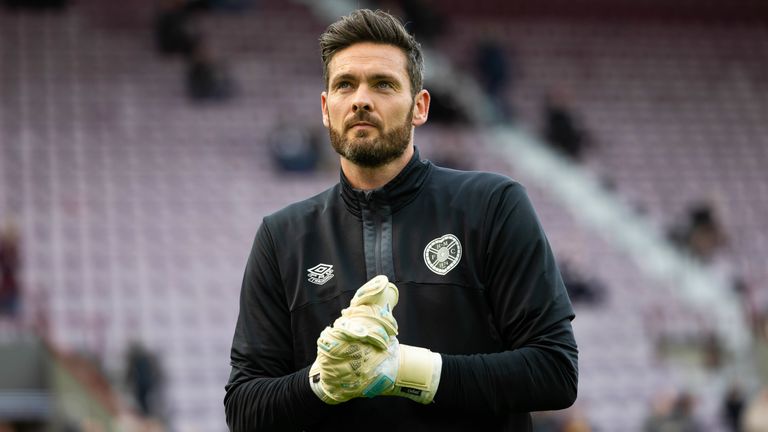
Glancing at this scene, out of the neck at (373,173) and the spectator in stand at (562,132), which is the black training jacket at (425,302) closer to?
the neck at (373,173)

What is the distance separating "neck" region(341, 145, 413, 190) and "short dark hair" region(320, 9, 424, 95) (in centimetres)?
14

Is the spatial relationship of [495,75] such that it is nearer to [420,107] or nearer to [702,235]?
[702,235]

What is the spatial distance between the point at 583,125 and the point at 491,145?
61.4 inches

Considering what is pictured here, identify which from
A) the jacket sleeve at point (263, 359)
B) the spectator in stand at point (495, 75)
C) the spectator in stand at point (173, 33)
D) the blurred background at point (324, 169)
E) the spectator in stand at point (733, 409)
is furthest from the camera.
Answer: the spectator in stand at point (495, 75)

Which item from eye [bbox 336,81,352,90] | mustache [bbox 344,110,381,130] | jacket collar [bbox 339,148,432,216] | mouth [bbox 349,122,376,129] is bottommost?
jacket collar [bbox 339,148,432,216]

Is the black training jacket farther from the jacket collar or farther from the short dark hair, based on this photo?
the short dark hair

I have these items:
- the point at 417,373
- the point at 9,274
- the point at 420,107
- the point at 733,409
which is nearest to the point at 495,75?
the point at 733,409

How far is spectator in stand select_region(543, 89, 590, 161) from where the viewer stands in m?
18.4

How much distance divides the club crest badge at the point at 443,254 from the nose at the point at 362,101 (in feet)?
0.96

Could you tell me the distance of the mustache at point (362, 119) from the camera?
8.89ft

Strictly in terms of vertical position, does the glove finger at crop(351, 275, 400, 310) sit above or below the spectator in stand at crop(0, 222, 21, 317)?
below

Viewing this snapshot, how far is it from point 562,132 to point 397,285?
15.9 meters

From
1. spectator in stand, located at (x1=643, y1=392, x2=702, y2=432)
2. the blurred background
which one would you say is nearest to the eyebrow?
the blurred background

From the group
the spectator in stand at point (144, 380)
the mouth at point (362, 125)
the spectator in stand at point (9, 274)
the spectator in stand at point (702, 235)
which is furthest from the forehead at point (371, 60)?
the spectator in stand at point (702, 235)
